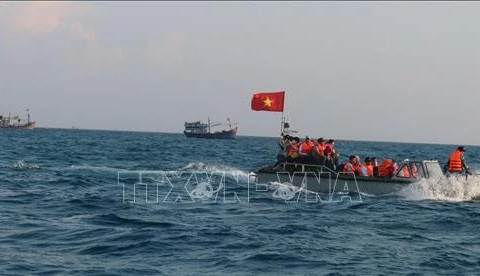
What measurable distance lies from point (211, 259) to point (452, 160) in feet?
46.8

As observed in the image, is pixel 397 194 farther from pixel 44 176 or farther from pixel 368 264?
pixel 44 176

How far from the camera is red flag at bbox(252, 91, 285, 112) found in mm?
27125

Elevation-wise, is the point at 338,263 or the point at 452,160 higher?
the point at 452,160

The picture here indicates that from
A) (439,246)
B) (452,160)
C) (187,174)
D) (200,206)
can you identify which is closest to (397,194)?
(452,160)

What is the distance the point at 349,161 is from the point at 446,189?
351 cm

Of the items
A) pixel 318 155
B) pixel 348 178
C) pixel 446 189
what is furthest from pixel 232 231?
pixel 446 189

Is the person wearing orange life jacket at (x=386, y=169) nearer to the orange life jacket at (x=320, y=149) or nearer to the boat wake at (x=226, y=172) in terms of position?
the orange life jacket at (x=320, y=149)

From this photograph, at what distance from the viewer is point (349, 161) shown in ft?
82.7

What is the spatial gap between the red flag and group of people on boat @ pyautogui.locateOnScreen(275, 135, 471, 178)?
123 cm

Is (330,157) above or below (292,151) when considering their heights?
below

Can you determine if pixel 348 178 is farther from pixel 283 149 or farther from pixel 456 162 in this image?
pixel 456 162

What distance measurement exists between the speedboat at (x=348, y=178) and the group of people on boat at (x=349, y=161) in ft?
0.20

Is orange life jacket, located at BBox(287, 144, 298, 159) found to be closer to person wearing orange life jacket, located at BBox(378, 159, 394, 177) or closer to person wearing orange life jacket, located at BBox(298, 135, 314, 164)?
person wearing orange life jacket, located at BBox(298, 135, 314, 164)

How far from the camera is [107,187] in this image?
26578mm
